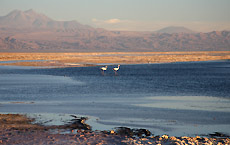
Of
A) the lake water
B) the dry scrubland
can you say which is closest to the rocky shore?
the lake water

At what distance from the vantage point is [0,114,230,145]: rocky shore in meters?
11.4

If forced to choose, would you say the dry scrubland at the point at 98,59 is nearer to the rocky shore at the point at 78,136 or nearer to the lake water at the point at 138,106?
the lake water at the point at 138,106

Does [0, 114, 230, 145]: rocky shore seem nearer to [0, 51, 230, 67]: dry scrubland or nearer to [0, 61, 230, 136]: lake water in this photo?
[0, 61, 230, 136]: lake water

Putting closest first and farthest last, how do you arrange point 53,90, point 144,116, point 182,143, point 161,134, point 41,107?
point 182,143, point 161,134, point 144,116, point 41,107, point 53,90

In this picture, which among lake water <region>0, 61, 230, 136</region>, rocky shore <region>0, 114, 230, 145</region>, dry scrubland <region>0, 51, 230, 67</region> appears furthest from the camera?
dry scrubland <region>0, 51, 230, 67</region>

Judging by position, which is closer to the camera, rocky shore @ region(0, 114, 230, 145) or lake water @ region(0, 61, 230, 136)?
rocky shore @ region(0, 114, 230, 145)

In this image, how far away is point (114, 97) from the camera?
22.2 m

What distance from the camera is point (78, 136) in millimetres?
12125

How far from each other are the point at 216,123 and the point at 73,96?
34.8 ft

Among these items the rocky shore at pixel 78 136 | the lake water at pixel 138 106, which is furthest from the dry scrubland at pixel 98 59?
the rocky shore at pixel 78 136

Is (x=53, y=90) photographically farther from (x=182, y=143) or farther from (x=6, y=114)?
(x=182, y=143)

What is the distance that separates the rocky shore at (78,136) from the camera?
37.5 feet

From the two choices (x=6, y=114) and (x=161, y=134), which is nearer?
(x=161, y=134)

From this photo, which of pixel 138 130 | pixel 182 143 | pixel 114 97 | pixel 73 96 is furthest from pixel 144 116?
pixel 73 96
